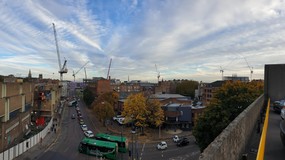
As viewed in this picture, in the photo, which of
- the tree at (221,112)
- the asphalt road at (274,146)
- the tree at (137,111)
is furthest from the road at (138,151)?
the asphalt road at (274,146)

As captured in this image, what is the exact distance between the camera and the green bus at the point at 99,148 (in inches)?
1102

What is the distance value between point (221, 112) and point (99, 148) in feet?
48.3

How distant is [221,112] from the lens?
73.3 ft

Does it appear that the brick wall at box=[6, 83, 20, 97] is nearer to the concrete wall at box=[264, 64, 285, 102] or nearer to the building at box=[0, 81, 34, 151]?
the building at box=[0, 81, 34, 151]

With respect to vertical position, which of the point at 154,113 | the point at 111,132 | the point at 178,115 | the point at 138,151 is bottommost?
the point at 138,151

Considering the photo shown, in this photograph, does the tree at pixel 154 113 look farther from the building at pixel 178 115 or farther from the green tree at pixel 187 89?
the green tree at pixel 187 89

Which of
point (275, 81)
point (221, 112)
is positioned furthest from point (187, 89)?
point (275, 81)

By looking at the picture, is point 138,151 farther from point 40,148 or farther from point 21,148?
point 21,148

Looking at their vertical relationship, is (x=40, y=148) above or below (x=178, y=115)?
below

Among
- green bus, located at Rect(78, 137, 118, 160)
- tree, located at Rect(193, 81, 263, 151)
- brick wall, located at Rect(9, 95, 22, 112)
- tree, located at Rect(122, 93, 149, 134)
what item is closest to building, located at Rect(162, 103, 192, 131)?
tree, located at Rect(122, 93, 149, 134)

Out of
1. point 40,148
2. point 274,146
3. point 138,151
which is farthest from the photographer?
point 138,151

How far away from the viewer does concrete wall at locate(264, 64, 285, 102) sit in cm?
1699

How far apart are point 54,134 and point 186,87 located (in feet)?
205

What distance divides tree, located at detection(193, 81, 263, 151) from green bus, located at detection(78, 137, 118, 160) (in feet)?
32.5
